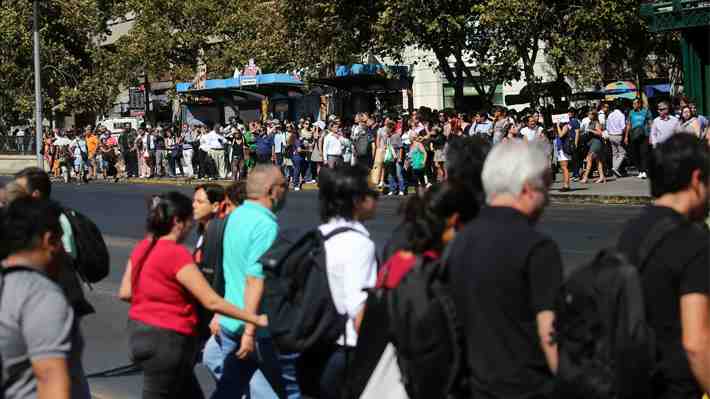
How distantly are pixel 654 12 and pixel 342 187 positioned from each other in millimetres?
23377

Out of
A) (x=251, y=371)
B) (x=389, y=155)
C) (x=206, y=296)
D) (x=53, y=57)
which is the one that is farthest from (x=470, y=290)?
(x=53, y=57)

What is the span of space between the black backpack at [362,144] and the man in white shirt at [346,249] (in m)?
23.6

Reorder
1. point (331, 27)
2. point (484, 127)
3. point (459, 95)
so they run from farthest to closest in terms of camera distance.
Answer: point (459, 95) < point (331, 27) < point (484, 127)

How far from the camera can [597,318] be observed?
3654 mm

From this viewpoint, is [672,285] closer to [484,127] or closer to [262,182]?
[262,182]

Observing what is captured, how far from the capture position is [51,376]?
13.6 feet

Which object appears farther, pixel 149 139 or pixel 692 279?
pixel 149 139

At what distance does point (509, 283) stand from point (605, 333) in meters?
0.48

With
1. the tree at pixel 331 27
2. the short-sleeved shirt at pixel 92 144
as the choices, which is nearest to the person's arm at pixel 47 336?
the tree at pixel 331 27

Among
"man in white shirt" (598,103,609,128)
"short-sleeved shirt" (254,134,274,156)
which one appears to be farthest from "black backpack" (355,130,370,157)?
"man in white shirt" (598,103,609,128)

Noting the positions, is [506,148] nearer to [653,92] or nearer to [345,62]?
[345,62]

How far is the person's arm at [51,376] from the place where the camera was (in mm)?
4125

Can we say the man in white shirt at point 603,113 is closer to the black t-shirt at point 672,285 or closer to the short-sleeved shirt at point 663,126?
the short-sleeved shirt at point 663,126

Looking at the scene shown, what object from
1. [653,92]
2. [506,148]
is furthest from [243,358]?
[653,92]
